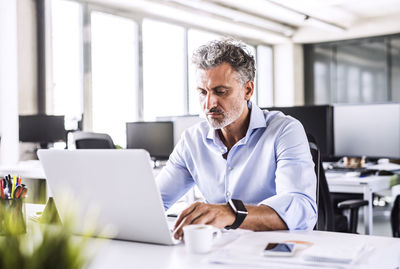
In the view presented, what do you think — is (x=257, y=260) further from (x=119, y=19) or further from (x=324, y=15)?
(x=324, y=15)

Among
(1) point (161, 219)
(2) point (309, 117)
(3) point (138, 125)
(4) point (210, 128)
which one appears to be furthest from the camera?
(3) point (138, 125)

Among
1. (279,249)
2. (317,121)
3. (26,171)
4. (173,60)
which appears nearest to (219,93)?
(279,249)

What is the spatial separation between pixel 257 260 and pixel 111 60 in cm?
594

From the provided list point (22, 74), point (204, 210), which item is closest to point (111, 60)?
point (22, 74)

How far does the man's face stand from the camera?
1.76 meters

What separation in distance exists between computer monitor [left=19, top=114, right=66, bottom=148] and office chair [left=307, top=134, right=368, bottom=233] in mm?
3420

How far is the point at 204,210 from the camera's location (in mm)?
1292

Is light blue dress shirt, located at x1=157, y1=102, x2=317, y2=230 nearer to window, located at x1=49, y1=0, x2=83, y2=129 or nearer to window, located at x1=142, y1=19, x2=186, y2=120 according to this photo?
window, located at x1=49, y1=0, x2=83, y2=129

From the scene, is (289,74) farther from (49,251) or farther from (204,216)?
(49,251)

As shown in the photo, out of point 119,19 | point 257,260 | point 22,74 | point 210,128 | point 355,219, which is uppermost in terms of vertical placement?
point 119,19

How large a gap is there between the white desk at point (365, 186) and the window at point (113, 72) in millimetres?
3347

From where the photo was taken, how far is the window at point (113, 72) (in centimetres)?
645

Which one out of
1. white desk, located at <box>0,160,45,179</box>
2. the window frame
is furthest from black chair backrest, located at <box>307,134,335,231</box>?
the window frame

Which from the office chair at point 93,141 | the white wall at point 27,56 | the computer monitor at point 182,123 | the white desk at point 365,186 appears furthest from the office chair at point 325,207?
the white wall at point 27,56
